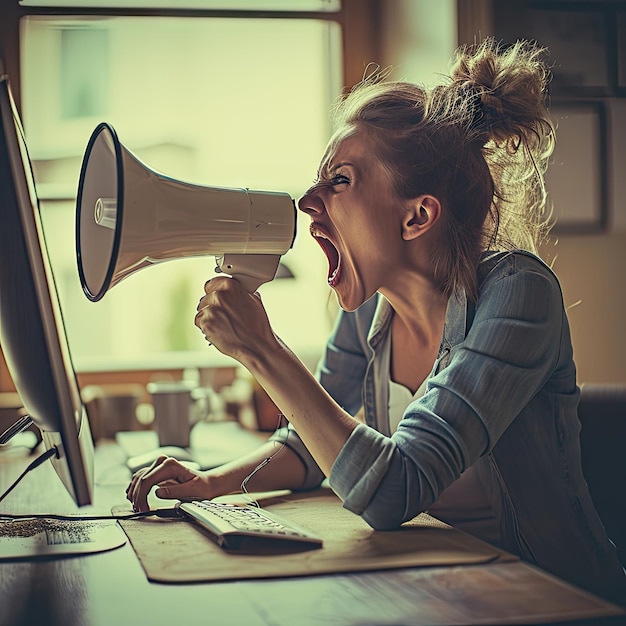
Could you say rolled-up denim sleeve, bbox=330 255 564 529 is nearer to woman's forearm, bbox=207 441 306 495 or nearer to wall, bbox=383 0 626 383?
woman's forearm, bbox=207 441 306 495

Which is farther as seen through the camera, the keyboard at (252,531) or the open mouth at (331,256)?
the open mouth at (331,256)

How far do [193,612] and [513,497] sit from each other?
2.05ft

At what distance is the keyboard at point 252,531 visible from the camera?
0.99 metres

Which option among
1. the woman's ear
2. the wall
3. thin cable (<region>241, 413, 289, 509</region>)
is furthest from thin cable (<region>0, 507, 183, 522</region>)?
the wall

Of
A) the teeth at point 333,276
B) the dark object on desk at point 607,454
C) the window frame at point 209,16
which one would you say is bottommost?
the dark object on desk at point 607,454

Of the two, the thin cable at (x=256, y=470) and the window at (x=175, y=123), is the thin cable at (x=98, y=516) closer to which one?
the thin cable at (x=256, y=470)

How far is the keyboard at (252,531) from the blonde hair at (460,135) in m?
0.45

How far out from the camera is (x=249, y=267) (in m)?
1.21

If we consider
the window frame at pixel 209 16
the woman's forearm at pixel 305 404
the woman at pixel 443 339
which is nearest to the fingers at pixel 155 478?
the woman at pixel 443 339

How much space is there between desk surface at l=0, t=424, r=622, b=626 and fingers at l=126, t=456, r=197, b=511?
0.28 metres

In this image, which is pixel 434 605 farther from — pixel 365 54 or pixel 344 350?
pixel 365 54

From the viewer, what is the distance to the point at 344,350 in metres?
1.63

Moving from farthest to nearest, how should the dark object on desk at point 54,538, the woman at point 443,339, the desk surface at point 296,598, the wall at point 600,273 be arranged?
the wall at point 600,273 → the woman at point 443,339 → the dark object on desk at point 54,538 → the desk surface at point 296,598

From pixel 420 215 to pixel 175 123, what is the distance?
186 centimetres
